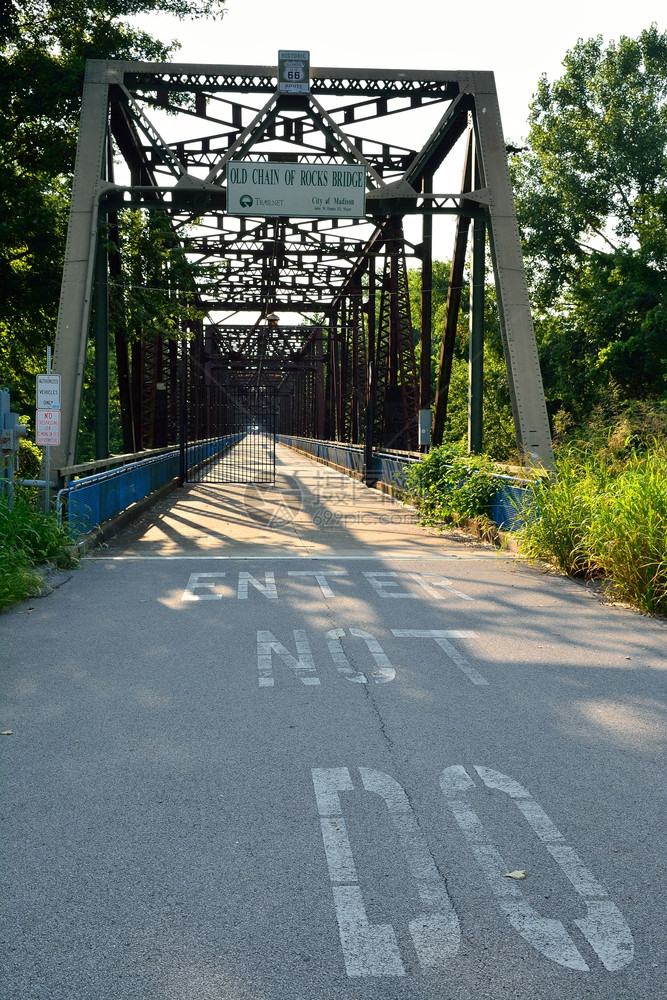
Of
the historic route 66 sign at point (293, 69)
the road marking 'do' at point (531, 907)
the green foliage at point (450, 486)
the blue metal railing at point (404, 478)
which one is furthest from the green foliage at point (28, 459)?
the road marking 'do' at point (531, 907)

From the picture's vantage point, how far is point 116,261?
1884cm

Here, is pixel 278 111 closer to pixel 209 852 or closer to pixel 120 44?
pixel 120 44

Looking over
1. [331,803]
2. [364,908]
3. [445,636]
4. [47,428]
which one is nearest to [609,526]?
[445,636]

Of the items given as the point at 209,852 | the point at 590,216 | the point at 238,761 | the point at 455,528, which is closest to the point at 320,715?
the point at 238,761

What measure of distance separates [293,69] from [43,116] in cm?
531

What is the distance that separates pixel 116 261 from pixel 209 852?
16759 mm

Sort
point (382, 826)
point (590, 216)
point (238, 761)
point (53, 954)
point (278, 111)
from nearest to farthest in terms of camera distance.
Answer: point (53, 954), point (382, 826), point (238, 761), point (278, 111), point (590, 216)

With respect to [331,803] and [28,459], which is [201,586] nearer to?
[331,803]

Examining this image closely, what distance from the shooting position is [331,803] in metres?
4.14

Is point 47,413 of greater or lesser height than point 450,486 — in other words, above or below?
above

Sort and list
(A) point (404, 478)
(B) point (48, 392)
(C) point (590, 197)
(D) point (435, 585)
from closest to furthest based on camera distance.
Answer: (D) point (435, 585) → (B) point (48, 392) → (A) point (404, 478) → (C) point (590, 197)

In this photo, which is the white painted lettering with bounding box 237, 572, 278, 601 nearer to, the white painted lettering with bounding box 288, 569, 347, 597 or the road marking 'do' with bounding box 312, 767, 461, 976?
the white painted lettering with bounding box 288, 569, 347, 597

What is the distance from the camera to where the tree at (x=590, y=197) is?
36781 millimetres

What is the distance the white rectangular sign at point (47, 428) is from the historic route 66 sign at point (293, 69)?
8026 mm
